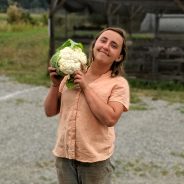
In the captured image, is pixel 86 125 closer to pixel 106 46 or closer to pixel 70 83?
pixel 70 83

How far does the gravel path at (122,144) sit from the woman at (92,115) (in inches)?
104

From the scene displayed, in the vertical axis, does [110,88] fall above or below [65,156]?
above

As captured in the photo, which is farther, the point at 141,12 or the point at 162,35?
the point at 141,12

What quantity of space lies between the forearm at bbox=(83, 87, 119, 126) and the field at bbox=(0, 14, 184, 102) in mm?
8448

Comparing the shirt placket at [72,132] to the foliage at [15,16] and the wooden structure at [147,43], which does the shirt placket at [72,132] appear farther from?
the foliage at [15,16]

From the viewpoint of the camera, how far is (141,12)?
15.2m

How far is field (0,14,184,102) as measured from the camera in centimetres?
1258

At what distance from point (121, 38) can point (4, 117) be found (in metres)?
6.50

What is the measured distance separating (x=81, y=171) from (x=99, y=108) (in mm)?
422

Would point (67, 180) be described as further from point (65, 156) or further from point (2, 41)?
point (2, 41)

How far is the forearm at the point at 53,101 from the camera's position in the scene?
310cm

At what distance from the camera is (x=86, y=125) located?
3.01m

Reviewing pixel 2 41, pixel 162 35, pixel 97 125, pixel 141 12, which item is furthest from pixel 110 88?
pixel 2 41

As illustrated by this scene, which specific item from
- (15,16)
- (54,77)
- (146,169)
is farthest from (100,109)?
(15,16)
